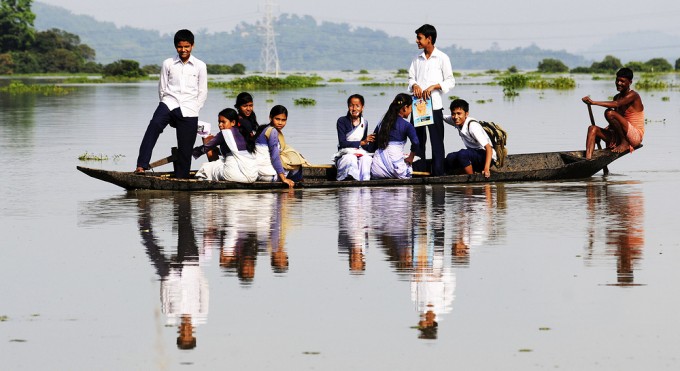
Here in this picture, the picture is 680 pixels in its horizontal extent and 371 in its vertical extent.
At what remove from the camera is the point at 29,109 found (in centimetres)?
3744

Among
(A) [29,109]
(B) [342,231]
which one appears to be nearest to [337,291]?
(B) [342,231]

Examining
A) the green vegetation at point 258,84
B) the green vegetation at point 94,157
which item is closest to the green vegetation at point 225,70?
the green vegetation at point 258,84

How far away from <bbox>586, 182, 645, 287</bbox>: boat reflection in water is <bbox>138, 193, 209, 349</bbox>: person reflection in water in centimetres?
303

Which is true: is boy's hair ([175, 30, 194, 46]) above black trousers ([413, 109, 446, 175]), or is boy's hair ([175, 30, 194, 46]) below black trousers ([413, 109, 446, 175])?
above

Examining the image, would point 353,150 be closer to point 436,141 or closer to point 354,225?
point 436,141

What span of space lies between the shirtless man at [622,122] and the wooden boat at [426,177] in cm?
20

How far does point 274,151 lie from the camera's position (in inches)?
562

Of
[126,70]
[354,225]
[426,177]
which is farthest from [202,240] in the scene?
[126,70]

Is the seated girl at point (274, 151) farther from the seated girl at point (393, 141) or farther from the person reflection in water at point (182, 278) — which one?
the person reflection in water at point (182, 278)

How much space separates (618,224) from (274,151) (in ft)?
14.3

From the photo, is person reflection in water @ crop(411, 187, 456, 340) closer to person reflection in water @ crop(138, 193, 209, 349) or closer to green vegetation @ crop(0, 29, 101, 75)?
person reflection in water @ crop(138, 193, 209, 349)

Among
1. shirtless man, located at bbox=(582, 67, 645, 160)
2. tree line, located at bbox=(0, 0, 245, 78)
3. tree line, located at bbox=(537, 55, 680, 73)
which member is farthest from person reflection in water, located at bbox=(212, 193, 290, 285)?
tree line, located at bbox=(537, 55, 680, 73)

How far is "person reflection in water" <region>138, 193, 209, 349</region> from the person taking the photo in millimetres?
7668

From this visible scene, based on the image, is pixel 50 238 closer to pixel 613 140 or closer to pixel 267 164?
pixel 267 164
